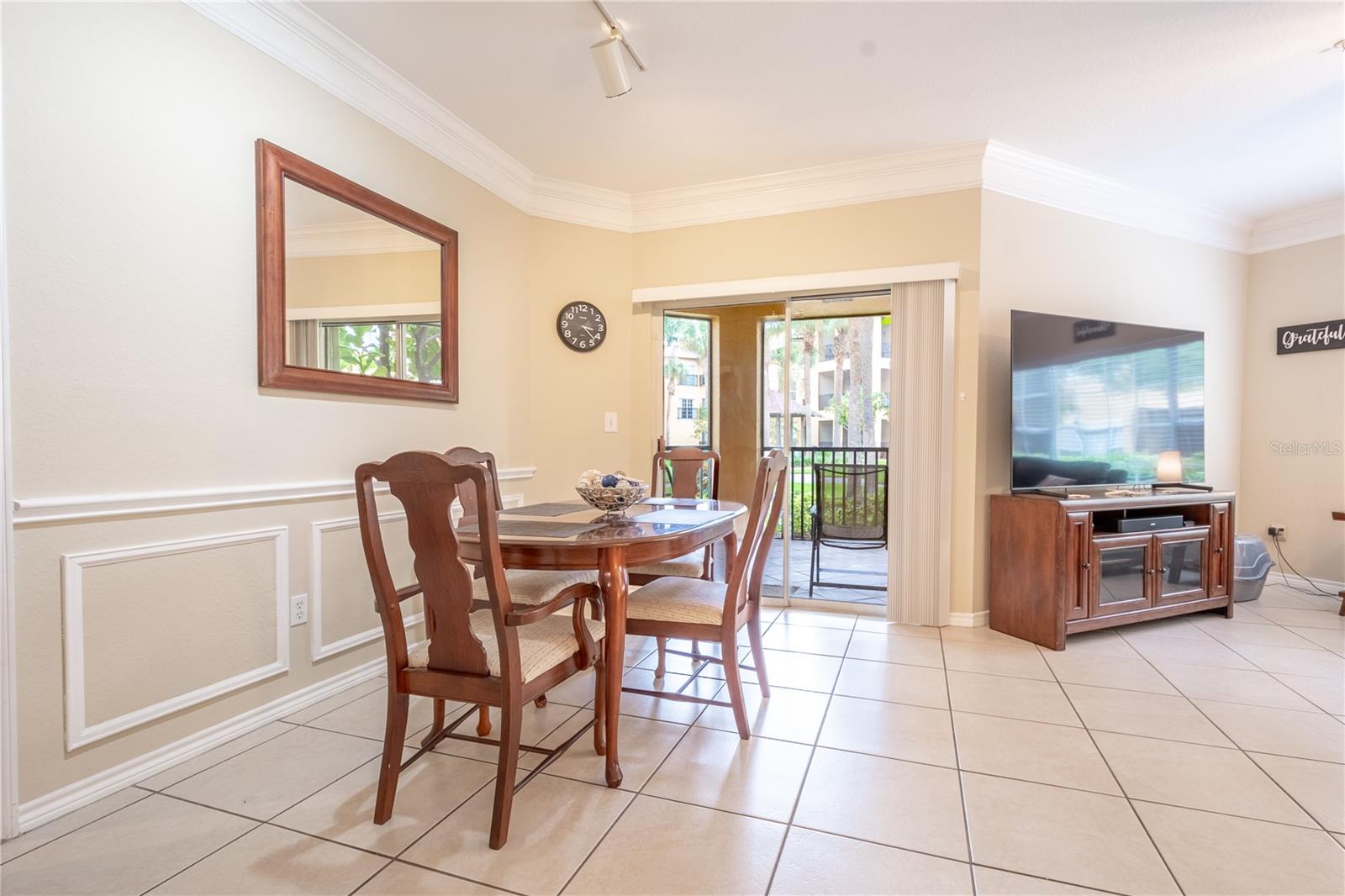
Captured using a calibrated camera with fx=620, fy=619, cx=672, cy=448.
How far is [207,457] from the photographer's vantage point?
6.82 feet

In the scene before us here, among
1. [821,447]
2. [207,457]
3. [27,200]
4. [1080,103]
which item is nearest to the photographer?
[27,200]

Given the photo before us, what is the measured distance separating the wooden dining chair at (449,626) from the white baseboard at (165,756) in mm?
816

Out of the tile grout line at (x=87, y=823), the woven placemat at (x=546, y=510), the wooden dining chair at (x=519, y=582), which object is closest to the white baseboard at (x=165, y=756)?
the tile grout line at (x=87, y=823)

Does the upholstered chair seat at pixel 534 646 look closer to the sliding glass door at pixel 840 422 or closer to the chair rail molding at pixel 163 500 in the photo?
the chair rail molding at pixel 163 500

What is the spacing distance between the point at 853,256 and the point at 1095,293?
1548 millimetres

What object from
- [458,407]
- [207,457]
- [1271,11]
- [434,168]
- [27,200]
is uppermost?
[1271,11]

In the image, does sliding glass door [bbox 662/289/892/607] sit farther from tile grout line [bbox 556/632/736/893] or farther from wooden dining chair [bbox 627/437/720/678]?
tile grout line [bbox 556/632/736/893]

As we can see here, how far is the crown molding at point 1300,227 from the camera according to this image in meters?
4.01

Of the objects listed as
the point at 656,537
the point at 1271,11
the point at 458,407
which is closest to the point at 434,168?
the point at 458,407

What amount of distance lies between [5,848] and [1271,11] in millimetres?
4696

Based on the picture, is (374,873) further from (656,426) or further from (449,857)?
(656,426)

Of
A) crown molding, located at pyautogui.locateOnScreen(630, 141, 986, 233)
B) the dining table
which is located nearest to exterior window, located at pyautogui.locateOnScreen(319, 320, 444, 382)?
the dining table

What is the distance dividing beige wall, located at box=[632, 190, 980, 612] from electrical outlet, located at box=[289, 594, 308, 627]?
86.2 inches

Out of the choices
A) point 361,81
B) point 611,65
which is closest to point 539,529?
point 611,65
